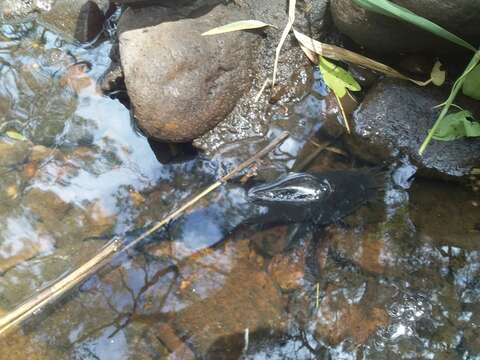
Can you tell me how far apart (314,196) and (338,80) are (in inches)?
29.1

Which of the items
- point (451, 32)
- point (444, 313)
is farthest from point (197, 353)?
point (451, 32)

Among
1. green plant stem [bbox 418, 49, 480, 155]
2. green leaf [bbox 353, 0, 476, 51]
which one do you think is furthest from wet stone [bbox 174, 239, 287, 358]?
green leaf [bbox 353, 0, 476, 51]

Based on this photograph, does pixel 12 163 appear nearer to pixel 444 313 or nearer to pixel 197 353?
pixel 197 353

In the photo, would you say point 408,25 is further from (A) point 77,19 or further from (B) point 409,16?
(A) point 77,19

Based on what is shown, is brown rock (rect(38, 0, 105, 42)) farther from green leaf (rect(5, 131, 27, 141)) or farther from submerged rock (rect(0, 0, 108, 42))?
green leaf (rect(5, 131, 27, 141))

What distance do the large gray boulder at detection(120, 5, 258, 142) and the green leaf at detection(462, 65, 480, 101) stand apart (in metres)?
1.22

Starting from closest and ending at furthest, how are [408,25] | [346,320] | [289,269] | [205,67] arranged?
[346,320] < [289,269] < [408,25] < [205,67]

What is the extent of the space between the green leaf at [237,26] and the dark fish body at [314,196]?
88 centimetres

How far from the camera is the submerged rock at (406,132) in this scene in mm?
2678

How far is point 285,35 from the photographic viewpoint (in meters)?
2.90

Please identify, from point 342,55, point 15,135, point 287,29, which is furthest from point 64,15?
point 342,55

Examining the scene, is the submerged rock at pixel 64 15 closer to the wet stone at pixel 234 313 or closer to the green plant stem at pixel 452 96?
the wet stone at pixel 234 313

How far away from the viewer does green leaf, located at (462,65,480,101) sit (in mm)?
2510

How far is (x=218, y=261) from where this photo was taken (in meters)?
2.58
